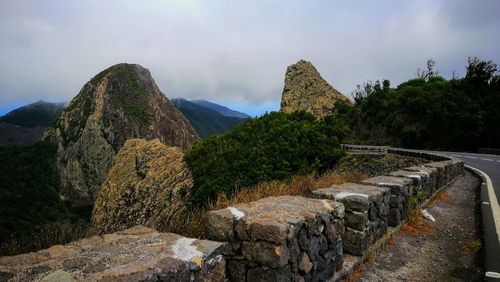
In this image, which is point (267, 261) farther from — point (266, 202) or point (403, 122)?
point (403, 122)

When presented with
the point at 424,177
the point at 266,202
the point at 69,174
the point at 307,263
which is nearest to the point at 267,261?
the point at 307,263

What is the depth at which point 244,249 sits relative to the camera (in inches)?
133

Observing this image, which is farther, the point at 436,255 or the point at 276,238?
the point at 436,255

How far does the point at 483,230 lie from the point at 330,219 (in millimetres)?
3726

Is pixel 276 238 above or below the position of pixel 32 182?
above

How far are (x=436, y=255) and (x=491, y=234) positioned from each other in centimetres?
116

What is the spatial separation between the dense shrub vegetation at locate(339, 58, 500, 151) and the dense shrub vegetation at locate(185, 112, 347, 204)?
41.3 feet

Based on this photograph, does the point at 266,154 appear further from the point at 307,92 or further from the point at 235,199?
the point at 307,92

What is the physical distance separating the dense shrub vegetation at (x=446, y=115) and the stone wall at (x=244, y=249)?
1586 inches

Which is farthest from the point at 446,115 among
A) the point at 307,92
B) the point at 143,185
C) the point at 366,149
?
the point at 143,185

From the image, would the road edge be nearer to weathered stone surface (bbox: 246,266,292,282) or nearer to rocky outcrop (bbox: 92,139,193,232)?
weathered stone surface (bbox: 246,266,292,282)

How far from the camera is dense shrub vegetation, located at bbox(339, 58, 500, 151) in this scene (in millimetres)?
38469

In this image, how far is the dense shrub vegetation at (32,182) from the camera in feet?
257

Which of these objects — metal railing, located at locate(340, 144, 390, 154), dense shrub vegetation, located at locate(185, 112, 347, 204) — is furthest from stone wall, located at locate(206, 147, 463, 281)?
metal railing, located at locate(340, 144, 390, 154)
